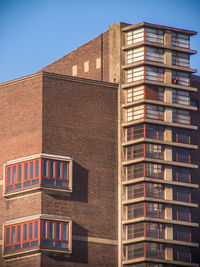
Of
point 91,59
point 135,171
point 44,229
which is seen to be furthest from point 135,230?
point 91,59

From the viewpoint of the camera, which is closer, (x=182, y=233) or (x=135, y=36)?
(x=182, y=233)

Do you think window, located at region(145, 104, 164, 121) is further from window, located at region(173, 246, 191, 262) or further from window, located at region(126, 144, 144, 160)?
window, located at region(173, 246, 191, 262)

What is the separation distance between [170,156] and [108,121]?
8680 mm

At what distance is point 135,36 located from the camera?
12962 centimetres

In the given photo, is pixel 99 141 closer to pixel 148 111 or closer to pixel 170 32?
pixel 148 111

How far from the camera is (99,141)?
126875 millimetres

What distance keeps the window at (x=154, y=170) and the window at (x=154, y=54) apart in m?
13.2

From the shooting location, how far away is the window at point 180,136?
128000mm

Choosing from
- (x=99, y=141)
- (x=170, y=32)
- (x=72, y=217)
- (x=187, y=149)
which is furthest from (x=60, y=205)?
(x=170, y=32)

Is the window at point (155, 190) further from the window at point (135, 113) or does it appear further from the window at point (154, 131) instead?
the window at point (135, 113)

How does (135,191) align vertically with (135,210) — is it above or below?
above

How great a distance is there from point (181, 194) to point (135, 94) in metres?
13.4

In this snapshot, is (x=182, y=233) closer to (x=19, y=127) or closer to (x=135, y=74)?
(x=135, y=74)

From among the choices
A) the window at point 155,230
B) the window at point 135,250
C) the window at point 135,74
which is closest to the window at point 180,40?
the window at point 135,74
